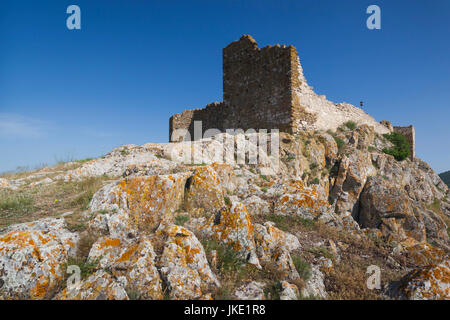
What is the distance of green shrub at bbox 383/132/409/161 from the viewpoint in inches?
692

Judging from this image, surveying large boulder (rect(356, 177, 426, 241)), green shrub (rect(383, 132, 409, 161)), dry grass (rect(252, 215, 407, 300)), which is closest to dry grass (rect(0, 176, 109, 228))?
dry grass (rect(252, 215, 407, 300))

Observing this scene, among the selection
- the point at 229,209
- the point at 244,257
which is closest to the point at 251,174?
the point at 229,209

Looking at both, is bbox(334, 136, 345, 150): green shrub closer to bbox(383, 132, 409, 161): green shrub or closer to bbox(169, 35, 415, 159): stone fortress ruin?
bbox(169, 35, 415, 159): stone fortress ruin

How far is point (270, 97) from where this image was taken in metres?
12.9

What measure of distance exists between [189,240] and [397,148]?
64.1 ft

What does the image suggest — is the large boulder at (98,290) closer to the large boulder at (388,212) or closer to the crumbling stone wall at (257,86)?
the large boulder at (388,212)

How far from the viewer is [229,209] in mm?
5043

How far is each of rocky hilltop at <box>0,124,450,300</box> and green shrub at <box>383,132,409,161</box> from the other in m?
10.3

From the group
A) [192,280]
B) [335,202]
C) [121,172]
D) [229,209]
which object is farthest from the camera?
[335,202]

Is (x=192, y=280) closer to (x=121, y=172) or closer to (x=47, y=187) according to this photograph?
(x=121, y=172)

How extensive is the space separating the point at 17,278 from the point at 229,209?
134 inches

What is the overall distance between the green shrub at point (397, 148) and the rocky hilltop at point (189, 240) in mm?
10319

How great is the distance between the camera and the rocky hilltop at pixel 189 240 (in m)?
3.42

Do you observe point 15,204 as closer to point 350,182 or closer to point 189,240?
point 189,240
